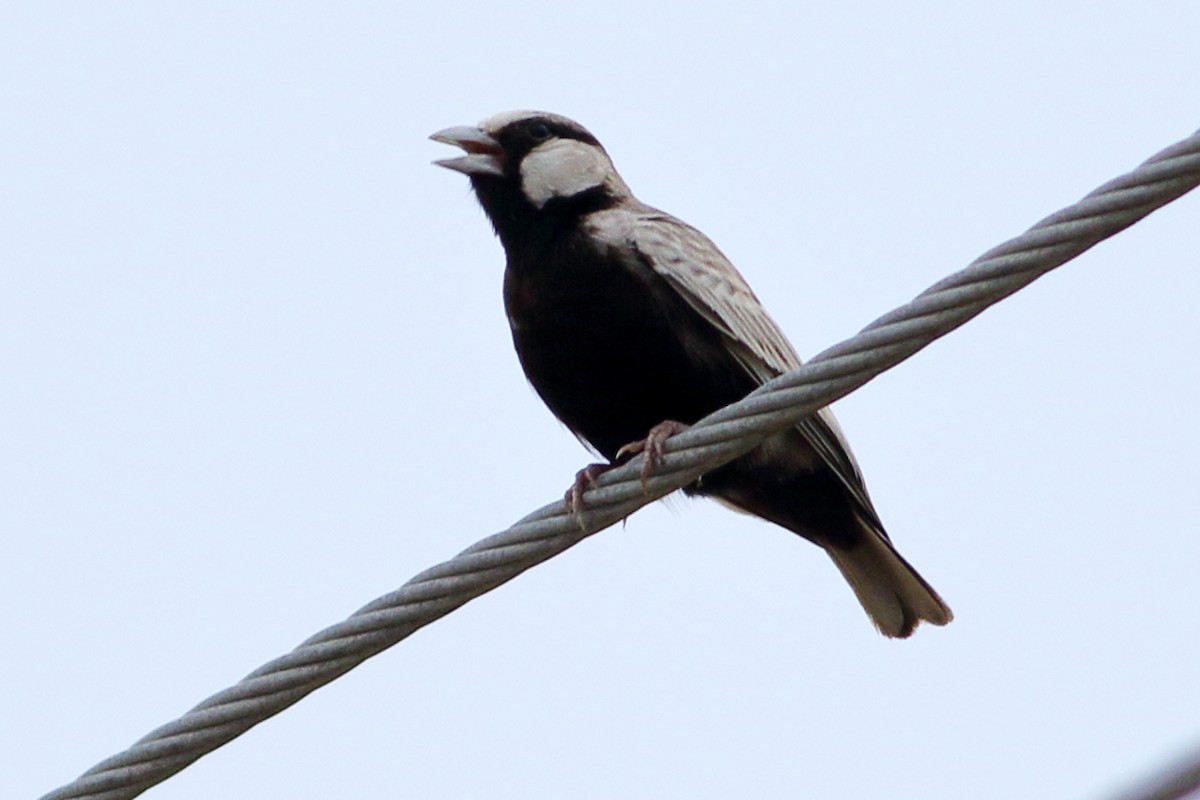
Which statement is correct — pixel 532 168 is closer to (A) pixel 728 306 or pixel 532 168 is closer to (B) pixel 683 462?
(A) pixel 728 306

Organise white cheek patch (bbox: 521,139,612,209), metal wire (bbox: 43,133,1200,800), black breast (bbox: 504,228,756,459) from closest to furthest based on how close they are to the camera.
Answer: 1. metal wire (bbox: 43,133,1200,800)
2. black breast (bbox: 504,228,756,459)
3. white cheek patch (bbox: 521,139,612,209)

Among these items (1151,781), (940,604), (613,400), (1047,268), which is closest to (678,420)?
(613,400)

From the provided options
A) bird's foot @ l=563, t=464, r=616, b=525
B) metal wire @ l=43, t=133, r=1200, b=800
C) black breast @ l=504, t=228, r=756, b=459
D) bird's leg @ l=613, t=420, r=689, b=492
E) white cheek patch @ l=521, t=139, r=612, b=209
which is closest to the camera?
metal wire @ l=43, t=133, r=1200, b=800

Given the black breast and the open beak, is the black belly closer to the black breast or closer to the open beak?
the black breast

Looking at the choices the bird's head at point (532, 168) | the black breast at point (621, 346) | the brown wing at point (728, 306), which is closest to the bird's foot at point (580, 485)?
the black breast at point (621, 346)

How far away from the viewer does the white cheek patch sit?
19.7 ft

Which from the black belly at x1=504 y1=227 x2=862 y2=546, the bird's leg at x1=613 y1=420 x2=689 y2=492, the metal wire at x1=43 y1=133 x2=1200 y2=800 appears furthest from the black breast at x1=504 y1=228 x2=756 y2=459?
the metal wire at x1=43 y1=133 x2=1200 y2=800

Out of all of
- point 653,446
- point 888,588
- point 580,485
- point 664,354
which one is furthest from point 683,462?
point 888,588

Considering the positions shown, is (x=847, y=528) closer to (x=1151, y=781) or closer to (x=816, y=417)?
(x=816, y=417)

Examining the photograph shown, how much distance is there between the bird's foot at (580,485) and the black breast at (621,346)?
371 mm

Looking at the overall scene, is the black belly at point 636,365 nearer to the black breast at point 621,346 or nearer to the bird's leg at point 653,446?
the black breast at point 621,346

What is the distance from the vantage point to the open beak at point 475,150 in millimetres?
6137

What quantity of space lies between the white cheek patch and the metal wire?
2.32 metres

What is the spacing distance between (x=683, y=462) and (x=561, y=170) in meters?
2.63
